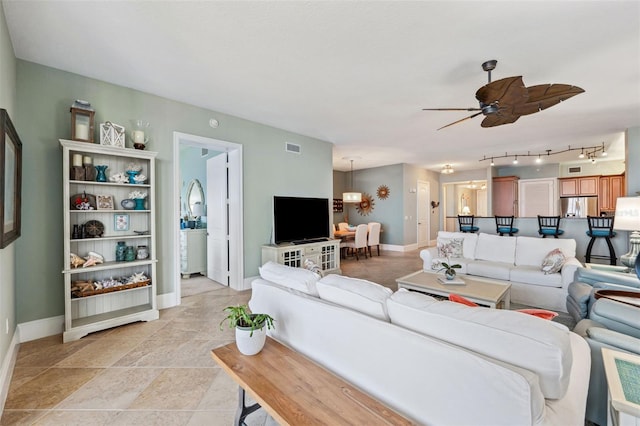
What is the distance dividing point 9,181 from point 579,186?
11.5 metres

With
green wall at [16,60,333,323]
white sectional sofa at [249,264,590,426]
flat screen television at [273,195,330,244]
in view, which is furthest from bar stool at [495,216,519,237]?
white sectional sofa at [249,264,590,426]

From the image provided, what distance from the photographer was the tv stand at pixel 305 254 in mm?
4426

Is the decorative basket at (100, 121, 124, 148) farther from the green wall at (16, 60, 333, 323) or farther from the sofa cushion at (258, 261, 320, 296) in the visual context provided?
the sofa cushion at (258, 261, 320, 296)

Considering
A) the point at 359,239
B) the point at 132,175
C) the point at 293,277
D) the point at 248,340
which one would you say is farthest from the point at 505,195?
the point at 132,175

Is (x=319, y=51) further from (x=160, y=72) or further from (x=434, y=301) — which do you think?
(x=434, y=301)

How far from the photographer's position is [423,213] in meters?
9.26

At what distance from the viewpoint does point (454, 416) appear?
3.39 feet

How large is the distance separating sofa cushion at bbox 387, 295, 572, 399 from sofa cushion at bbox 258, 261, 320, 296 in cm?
67

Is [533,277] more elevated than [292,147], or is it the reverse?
[292,147]

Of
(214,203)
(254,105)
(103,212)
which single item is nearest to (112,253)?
(103,212)

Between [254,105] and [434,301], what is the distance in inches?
138

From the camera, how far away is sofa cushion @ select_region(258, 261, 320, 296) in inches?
68.7

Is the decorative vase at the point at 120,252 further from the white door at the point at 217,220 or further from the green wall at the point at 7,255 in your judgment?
the white door at the point at 217,220

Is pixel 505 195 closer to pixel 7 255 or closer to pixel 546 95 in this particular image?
pixel 546 95
